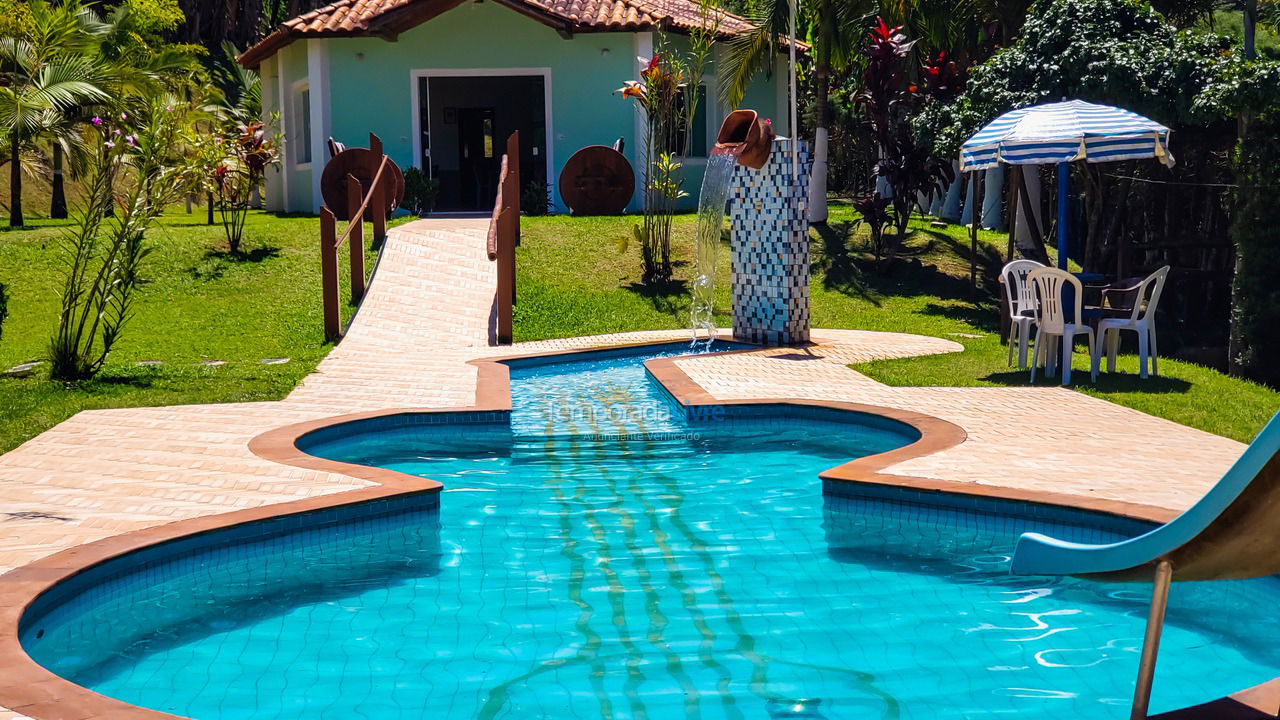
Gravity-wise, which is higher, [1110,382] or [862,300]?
[862,300]

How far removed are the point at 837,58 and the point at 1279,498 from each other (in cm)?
1764

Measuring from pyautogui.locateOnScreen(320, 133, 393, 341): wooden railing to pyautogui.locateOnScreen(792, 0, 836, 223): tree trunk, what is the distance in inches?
252

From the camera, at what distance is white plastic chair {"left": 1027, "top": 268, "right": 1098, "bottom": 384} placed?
10125 mm

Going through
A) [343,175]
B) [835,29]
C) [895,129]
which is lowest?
[343,175]

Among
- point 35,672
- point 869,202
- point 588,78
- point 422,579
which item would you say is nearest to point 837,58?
point 869,202

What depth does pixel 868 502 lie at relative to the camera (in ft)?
22.4

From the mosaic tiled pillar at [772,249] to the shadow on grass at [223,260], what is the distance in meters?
7.85

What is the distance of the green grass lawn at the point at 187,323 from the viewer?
33.2ft

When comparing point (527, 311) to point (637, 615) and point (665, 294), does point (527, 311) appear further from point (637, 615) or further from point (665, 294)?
point (637, 615)

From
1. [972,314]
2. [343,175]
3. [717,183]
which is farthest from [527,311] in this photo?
[343,175]

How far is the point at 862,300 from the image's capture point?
1728 cm

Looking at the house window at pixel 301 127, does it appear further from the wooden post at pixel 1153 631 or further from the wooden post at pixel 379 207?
the wooden post at pixel 1153 631

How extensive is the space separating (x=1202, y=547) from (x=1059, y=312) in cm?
777

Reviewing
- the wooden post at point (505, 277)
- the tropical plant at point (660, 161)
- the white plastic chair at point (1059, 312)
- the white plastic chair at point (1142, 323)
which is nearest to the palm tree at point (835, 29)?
the tropical plant at point (660, 161)
